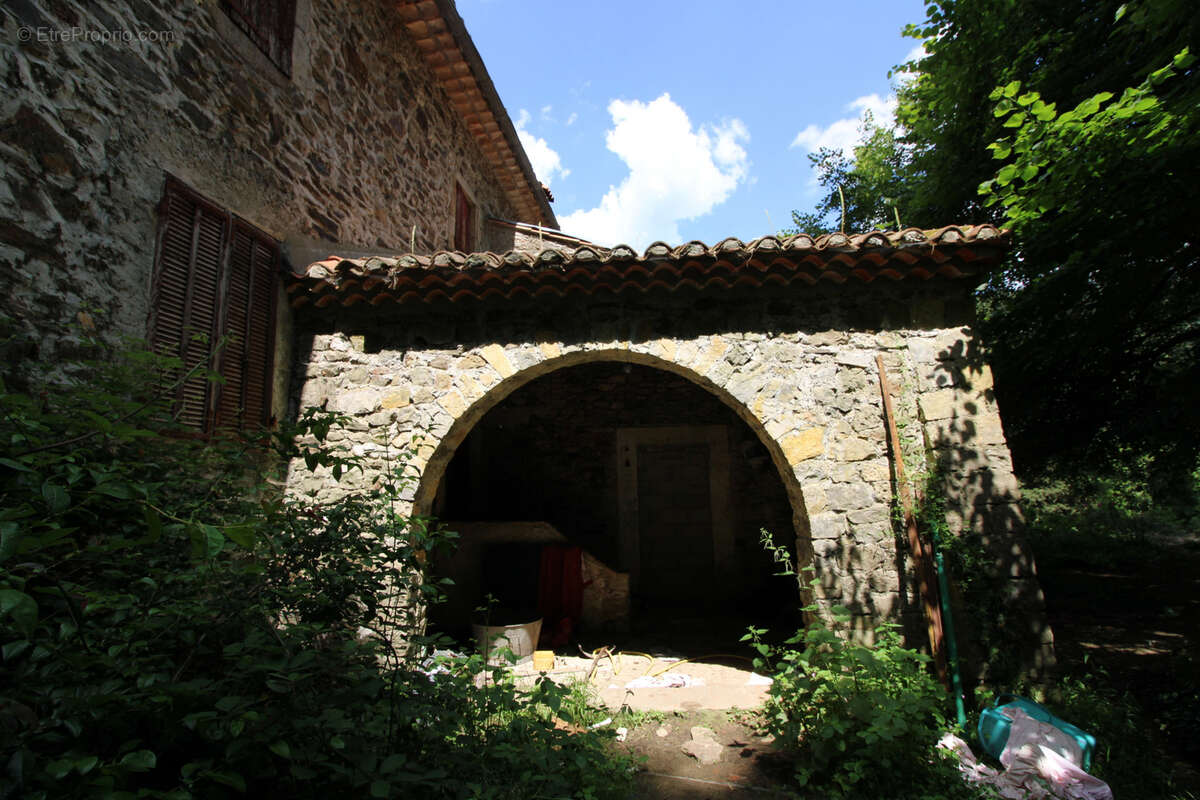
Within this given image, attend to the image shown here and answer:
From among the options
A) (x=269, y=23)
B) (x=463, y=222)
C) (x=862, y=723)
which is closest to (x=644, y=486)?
(x=463, y=222)

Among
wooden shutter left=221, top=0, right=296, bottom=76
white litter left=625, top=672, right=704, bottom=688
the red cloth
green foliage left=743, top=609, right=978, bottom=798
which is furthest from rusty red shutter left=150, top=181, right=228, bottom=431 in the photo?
green foliage left=743, top=609, right=978, bottom=798

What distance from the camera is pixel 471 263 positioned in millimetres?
4156

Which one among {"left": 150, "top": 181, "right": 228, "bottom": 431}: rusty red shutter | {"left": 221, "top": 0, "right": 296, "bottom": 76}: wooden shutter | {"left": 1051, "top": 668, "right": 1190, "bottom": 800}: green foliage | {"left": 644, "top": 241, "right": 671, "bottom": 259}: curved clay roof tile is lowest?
{"left": 1051, "top": 668, "right": 1190, "bottom": 800}: green foliage

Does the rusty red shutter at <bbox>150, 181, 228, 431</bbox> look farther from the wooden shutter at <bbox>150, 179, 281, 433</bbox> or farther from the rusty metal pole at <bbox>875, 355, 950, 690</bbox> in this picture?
the rusty metal pole at <bbox>875, 355, 950, 690</bbox>

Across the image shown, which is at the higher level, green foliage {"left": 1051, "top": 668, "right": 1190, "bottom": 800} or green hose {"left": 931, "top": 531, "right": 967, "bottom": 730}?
green hose {"left": 931, "top": 531, "right": 967, "bottom": 730}

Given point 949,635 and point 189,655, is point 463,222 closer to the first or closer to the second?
point 189,655

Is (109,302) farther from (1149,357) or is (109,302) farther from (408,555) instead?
A: (1149,357)

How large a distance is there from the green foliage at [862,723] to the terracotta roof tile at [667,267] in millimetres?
2468

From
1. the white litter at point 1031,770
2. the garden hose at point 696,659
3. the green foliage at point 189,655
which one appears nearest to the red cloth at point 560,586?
the garden hose at point 696,659

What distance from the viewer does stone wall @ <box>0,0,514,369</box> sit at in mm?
2752

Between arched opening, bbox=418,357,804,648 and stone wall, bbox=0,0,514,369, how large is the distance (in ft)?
11.2

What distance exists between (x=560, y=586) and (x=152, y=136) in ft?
17.1

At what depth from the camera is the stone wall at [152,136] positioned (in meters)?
2.75

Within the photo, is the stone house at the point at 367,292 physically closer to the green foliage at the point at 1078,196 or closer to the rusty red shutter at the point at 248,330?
the rusty red shutter at the point at 248,330
